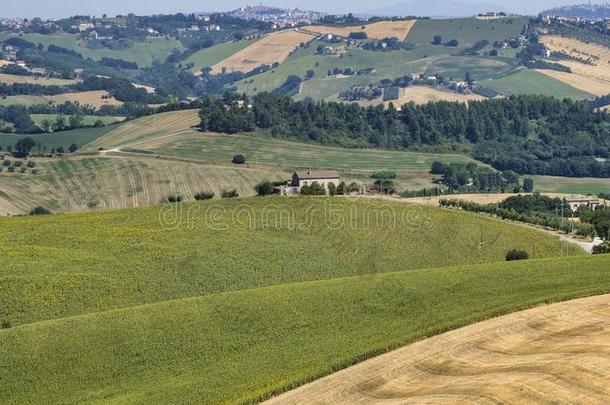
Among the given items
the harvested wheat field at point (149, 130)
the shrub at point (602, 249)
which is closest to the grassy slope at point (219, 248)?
the shrub at point (602, 249)

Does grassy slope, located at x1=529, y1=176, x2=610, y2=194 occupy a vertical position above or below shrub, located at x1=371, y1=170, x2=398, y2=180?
below

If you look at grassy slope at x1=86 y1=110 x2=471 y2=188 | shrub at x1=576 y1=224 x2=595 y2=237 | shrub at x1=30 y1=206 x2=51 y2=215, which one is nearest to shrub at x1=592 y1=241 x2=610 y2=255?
shrub at x1=576 y1=224 x2=595 y2=237

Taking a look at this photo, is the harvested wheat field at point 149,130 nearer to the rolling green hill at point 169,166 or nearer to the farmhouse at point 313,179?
the rolling green hill at point 169,166

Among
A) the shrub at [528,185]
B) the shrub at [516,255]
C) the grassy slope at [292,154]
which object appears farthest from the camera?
the grassy slope at [292,154]

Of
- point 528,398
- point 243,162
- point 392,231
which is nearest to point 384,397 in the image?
point 528,398

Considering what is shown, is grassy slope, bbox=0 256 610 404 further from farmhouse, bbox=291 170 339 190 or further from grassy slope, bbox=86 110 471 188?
grassy slope, bbox=86 110 471 188
